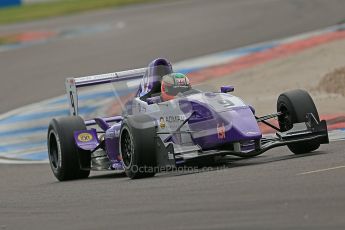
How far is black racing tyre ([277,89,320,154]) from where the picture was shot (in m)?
11.4

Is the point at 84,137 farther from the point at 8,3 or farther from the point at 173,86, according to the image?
the point at 8,3

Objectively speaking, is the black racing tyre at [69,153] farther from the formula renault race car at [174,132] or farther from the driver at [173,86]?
the driver at [173,86]

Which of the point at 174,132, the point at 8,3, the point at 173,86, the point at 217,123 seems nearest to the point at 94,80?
the point at 173,86

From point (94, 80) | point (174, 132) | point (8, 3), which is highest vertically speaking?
point (8, 3)

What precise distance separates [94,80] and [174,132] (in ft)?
8.69

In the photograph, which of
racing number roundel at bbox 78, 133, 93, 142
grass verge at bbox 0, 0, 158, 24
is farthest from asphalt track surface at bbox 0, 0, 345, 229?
grass verge at bbox 0, 0, 158, 24

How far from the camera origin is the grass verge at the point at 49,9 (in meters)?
41.6

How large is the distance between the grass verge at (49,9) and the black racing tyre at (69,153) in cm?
2847

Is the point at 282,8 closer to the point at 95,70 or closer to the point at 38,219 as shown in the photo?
the point at 95,70

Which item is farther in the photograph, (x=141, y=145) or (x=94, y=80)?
(x=94, y=80)

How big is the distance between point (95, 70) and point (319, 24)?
6.53 m

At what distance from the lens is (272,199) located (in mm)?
8094

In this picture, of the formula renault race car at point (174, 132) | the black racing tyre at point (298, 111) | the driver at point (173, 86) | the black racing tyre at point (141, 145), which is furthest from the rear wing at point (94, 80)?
the black racing tyre at point (298, 111)

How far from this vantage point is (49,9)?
1750 inches
